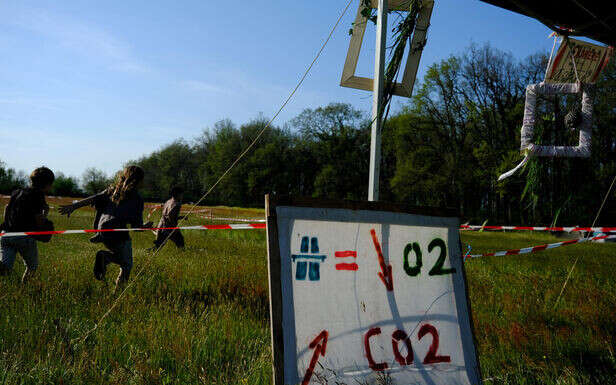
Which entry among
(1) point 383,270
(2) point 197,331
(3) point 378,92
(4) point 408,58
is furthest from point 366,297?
(4) point 408,58

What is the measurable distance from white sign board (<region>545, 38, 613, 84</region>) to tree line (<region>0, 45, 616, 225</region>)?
13.1 inches

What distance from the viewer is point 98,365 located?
2812mm

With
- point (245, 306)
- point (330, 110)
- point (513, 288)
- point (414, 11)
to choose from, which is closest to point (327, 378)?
point (245, 306)

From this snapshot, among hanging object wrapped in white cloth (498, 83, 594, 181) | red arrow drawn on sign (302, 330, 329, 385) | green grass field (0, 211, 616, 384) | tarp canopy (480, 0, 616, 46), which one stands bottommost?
green grass field (0, 211, 616, 384)

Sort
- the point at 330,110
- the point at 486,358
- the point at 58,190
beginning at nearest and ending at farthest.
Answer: the point at 486,358
the point at 330,110
the point at 58,190

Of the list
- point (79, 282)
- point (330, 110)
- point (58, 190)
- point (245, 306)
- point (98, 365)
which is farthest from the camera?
point (58, 190)

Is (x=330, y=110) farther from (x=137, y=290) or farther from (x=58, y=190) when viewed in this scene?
(x=137, y=290)

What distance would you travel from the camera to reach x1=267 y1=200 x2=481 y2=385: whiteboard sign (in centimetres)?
234

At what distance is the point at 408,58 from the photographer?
391 centimetres

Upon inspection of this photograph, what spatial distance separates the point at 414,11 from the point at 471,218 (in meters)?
40.1

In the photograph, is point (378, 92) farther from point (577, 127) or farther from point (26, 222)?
point (26, 222)

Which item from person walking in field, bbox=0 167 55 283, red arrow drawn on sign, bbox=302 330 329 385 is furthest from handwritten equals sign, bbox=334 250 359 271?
person walking in field, bbox=0 167 55 283

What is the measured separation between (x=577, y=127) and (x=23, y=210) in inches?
276

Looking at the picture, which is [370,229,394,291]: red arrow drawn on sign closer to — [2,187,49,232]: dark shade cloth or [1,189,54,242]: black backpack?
[1,189,54,242]: black backpack
